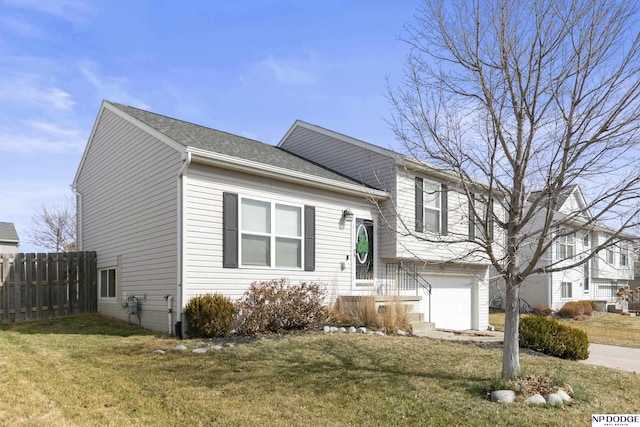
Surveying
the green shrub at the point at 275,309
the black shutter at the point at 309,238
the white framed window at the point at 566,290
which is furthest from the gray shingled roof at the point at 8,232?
the white framed window at the point at 566,290

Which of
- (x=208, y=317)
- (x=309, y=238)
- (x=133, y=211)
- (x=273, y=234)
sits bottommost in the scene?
(x=208, y=317)

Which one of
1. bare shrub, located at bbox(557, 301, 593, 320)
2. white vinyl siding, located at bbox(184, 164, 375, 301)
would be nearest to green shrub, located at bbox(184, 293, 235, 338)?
white vinyl siding, located at bbox(184, 164, 375, 301)

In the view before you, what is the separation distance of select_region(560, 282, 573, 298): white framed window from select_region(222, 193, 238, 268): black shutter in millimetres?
20671

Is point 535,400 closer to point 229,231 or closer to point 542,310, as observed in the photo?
point 229,231

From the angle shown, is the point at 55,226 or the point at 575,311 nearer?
the point at 575,311

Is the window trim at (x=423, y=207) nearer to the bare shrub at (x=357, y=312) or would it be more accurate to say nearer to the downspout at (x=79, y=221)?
the bare shrub at (x=357, y=312)

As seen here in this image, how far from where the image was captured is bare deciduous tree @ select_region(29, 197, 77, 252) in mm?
29984

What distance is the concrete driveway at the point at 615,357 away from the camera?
29.9 feet

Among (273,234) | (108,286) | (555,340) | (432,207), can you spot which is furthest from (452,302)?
(108,286)

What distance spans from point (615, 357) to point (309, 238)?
719cm

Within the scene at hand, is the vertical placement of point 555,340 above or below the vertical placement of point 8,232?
below

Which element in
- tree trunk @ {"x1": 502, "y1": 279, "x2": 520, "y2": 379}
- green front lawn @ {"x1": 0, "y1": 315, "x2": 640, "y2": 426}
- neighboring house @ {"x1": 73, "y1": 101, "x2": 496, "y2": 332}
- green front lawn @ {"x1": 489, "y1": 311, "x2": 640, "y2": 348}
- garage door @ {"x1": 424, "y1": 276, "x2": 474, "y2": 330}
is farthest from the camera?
garage door @ {"x1": 424, "y1": 276, "x2": 474, "y2": 330}

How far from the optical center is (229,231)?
10.2m

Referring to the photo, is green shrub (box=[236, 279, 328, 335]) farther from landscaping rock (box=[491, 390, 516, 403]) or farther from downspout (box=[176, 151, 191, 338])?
landscaping rock (box=[491, 390, 516, 403])
